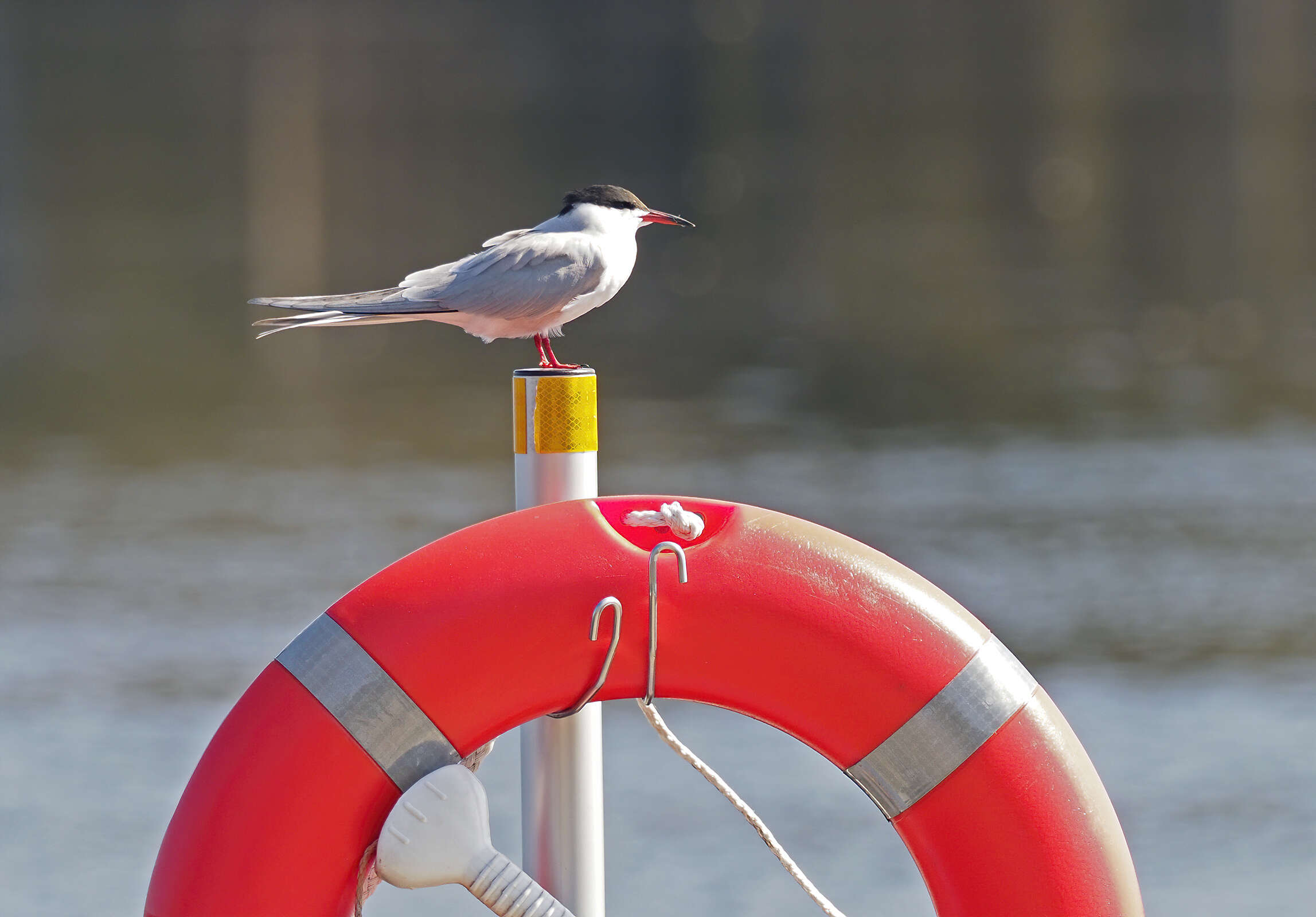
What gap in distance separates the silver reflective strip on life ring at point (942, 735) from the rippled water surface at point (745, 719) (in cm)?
157

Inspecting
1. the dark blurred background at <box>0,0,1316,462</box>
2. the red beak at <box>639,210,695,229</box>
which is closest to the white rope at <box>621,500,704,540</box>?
the red beak at <box>639,210,695,229</box>

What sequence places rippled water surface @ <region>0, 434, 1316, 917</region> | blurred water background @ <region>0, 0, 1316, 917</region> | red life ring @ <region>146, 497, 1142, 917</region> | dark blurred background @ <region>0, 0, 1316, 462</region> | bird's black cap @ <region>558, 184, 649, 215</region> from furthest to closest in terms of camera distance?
dark blurred background @ <region>0, 0, 1316, 462</region>
blurred water background @ <region>0, 0, 1316, 917</region>
rippled water surface @ <region>0, 434, 1316, 917</region>
bird's black cap @ <region>558, 184, 649, 215</region>
red life ring @ <region>146, 497, 1142, 917</region>

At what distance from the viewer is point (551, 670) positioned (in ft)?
5.83

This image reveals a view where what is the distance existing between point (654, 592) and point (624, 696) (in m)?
0.12

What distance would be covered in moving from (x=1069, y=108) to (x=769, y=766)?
515 inches

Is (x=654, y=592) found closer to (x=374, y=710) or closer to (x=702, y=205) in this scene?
(x=374, y=710)

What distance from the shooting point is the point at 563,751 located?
1953mm

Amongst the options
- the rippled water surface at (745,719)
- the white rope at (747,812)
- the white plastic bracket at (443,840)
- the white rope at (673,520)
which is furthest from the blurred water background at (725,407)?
the white rope at (673,520)

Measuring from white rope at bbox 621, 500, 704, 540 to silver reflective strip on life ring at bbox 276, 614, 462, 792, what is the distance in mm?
302

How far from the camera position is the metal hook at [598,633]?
1.76m

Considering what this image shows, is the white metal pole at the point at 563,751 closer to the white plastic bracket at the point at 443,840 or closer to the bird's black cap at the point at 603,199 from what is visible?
the white plastic bracket at the point at 443,840

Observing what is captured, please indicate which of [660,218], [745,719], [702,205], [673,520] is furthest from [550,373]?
[702,205]

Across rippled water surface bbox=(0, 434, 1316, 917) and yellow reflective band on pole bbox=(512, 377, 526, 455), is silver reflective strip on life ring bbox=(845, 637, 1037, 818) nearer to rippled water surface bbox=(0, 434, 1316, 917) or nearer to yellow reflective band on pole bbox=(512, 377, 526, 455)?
yellow reflective band on pole bbox=(512, 377, 526, 455)

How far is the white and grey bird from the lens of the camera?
2.26 metres
